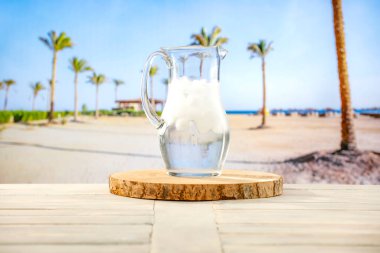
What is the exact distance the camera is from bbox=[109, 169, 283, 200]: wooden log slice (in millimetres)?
909

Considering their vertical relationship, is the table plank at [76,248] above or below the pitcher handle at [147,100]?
below

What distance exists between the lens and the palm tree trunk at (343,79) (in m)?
5.83

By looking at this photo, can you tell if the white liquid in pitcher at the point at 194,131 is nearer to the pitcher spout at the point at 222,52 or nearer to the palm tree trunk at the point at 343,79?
the pitcher spout at the point at 222,52

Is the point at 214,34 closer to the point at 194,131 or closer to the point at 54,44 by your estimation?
the point at 54,44

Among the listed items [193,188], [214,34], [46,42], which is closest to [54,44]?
[46,42]

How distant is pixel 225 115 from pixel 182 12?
987 cm

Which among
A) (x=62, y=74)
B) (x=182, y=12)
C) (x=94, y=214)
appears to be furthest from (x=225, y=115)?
(x=62, y=74)

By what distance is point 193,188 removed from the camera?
2.98 feet

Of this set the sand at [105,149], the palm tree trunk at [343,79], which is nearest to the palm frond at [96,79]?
the sand at [105,149]

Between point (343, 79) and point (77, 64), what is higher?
point (77, 64)

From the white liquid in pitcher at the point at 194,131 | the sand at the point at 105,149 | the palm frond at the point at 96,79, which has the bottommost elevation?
the sand at the point at 105,149

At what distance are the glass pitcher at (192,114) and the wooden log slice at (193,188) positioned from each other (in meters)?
0.06

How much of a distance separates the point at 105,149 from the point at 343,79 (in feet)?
23.4

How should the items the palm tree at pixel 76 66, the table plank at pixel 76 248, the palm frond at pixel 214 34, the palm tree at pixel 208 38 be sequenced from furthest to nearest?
the palm tree at pixel 76 66
the palm frond at pixel 214 34
the palm tree at pixel 208 38
the table plank at pixel 76 248
